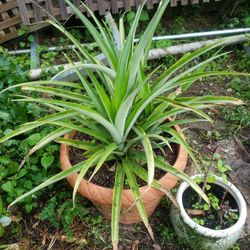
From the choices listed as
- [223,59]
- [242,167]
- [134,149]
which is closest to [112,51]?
[134,149]

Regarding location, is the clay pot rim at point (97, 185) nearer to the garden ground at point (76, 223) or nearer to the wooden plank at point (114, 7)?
the garden ground at point (76, 223)

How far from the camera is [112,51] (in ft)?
6.04

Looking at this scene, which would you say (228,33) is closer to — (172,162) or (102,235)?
(172,162)

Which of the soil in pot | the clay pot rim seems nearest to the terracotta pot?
the clay pot rim

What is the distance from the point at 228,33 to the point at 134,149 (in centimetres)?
200

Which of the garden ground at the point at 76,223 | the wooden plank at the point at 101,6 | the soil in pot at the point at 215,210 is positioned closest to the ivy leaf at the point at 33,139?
the garden ground at the point at 76,223

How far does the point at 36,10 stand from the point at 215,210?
2190mm

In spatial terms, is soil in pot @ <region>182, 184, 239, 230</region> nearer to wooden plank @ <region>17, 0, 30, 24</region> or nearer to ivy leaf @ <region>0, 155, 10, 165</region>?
ivy leaf @ <region>0, 155, 10, 165</region>

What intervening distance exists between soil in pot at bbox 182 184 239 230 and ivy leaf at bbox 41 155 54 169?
2.75ft

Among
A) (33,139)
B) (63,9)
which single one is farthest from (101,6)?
(33,139)

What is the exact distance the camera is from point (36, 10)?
3074 mm

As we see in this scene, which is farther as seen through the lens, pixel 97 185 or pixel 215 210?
pixel 215 210

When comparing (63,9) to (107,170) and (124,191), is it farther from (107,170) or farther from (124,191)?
(124,191)

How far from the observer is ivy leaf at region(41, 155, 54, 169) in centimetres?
222
